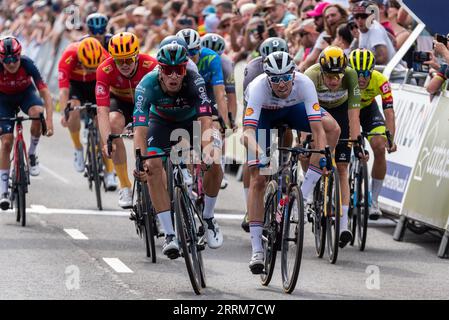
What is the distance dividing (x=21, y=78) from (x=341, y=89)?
162 inches

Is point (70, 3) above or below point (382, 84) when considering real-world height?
below

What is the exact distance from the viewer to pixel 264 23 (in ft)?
61.9

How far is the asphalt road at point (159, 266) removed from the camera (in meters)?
10.3

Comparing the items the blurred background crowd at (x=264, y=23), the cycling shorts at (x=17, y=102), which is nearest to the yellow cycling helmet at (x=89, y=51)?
the cycling shorts at (x=17, y=102)

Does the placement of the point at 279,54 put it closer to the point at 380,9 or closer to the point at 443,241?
the point at 443,241

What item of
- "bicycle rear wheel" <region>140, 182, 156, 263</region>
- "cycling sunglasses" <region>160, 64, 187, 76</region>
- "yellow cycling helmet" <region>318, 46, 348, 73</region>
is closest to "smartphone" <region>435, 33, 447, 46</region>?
"yellow cycling helmet" <region>318, 46, 348, 73</region>

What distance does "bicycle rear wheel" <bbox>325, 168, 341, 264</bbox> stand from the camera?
1176 centimetres

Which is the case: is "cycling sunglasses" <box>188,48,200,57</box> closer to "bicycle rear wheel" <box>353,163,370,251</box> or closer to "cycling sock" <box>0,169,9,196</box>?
"bicycle rear wheel" <box>353,163,370,251</box>

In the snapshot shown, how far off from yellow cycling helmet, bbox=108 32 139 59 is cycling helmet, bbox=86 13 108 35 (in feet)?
14.8

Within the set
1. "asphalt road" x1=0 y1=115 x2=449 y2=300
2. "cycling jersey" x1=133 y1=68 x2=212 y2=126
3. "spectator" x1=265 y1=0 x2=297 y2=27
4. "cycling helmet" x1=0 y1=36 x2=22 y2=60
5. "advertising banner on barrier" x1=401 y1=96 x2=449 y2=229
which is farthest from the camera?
"spectator" x1=265 y1=0 x2=297 y2=27
